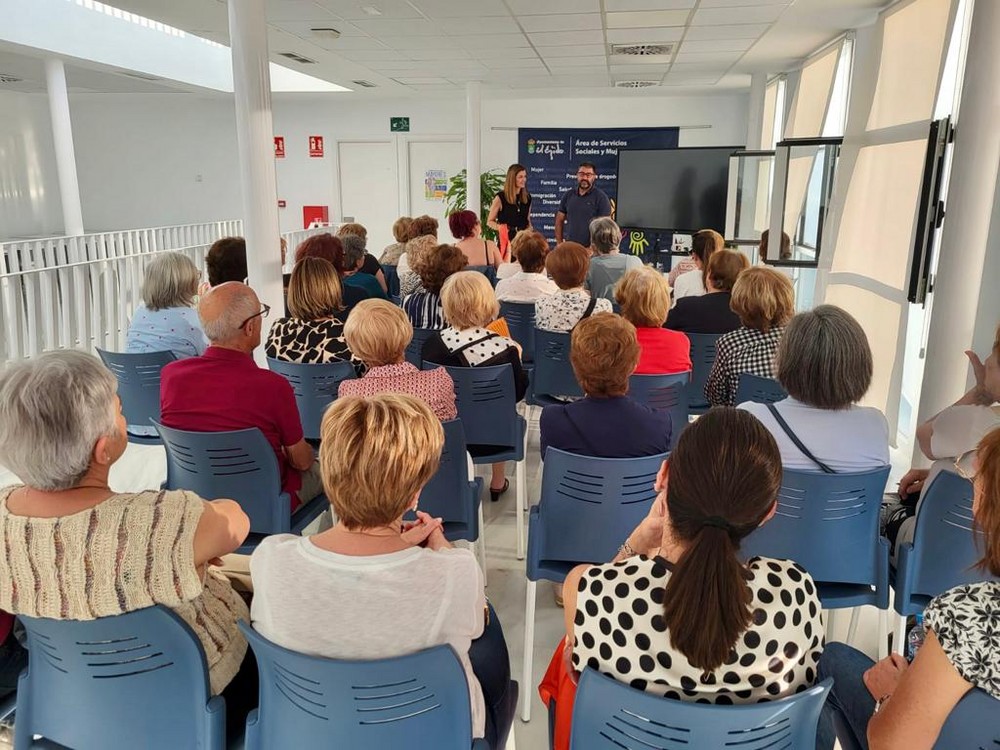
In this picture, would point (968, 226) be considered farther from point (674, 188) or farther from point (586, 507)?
point (674, 188)

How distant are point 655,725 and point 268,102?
4425 millimetres

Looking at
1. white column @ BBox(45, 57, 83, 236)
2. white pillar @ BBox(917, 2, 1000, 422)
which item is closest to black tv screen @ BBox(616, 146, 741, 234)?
white pillar @ BBox(917, 2, 1000, 422)

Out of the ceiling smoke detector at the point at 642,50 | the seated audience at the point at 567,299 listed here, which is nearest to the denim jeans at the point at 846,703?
the seated audience at the point at 567,299

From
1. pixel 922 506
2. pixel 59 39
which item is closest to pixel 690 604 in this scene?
pixel 922 506

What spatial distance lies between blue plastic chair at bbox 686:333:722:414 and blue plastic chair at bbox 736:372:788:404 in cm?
98

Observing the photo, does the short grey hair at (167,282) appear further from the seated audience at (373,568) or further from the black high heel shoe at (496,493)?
the seated audience at (373,568)

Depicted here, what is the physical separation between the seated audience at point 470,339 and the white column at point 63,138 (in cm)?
751

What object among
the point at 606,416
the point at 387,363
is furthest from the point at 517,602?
the point at 387,363

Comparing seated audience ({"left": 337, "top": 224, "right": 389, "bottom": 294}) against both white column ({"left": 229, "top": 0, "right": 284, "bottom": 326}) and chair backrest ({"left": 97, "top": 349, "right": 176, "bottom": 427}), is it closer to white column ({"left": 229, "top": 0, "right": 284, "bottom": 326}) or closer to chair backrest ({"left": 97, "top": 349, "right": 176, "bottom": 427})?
white column ({"left": 229, "top": 0, "right": 284, "bottom": 326})

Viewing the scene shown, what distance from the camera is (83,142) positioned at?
12578mm

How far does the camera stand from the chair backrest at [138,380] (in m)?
3.34

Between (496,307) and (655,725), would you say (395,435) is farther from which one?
(496,307)

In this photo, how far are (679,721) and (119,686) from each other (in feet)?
3.53

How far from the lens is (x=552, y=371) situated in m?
3.85
